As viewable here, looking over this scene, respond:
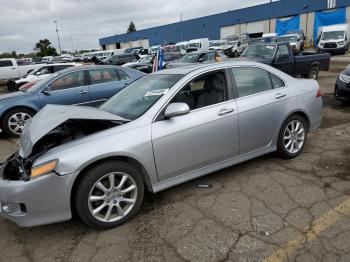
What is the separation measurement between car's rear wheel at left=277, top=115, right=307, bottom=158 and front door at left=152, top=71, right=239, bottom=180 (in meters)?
0.92

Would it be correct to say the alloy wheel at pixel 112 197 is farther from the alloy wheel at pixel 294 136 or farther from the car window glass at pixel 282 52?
the car window glass at pixel 282 52

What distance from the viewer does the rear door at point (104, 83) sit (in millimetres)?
8203

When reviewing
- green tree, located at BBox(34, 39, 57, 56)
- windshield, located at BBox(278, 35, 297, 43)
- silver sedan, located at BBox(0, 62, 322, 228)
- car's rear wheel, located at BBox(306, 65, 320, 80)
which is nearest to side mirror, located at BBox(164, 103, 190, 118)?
silver sedan, located at BBox(0, 62, 322, 228)

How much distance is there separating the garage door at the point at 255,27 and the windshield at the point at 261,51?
3623 cm

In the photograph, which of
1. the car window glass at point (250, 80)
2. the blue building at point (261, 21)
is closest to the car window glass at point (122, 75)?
the car window glass at point (250, 80)

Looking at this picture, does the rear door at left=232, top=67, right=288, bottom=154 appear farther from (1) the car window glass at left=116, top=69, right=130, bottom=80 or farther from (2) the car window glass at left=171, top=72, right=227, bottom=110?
(1) the car window glass at left=116, top=69, right=130, bottom=80

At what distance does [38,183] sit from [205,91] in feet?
7.31

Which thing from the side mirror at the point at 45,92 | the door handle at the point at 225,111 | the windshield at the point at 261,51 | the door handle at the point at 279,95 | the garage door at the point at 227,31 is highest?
the garage door at the point at 227,31

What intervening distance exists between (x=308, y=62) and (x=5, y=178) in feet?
39.4

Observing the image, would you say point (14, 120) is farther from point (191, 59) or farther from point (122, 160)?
point (191, 59)

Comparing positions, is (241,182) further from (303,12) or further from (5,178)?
(303,12)

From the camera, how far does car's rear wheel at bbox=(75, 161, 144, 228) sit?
3029 mm

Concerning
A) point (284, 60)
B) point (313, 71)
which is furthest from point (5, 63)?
point (313, 71)

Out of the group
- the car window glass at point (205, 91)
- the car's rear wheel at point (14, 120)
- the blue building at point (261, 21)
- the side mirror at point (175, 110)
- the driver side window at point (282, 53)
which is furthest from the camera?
the blue building at point (261, 21)
